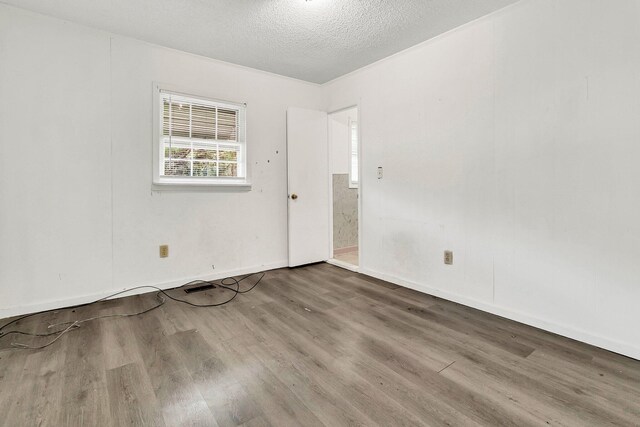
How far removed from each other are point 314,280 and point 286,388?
6.30 feet

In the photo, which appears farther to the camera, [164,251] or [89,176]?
[164,251]

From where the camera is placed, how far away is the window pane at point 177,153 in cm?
320

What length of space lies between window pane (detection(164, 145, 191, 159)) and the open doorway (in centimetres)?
201

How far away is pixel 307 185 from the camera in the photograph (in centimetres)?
413

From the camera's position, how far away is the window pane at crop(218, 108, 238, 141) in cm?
354

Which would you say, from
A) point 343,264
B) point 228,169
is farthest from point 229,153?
point 343,264

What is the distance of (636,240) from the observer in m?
1.92

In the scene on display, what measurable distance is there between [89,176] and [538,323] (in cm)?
391

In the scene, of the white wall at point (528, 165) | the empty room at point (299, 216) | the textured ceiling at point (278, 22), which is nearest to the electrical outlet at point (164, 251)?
the empty room at point (299, 216)

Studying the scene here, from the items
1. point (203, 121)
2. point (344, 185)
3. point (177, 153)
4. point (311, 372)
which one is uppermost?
point (203, 121)

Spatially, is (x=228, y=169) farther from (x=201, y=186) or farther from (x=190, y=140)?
(x=190, y=140)

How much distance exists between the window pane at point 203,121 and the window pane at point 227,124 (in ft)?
0.23

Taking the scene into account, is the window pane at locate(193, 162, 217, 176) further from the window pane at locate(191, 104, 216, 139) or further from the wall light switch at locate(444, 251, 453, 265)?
the wall light switch at locate(444, 251, 453, 265)

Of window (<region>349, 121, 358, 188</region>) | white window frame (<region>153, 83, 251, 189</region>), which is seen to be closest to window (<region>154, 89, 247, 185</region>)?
white window frame (<region>153, 83, 251, 189</region>)
